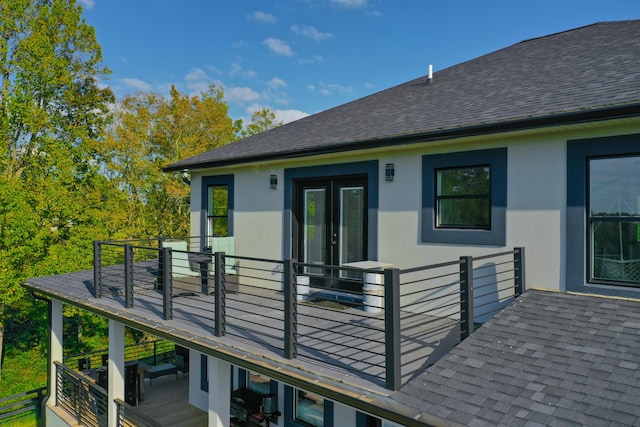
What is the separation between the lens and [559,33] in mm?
9789

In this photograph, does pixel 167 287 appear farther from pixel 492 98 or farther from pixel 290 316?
pixel 492 98

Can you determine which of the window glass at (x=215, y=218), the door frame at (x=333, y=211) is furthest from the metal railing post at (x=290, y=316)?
the window glass at (x=215, y=218)

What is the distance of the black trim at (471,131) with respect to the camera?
4941 mm

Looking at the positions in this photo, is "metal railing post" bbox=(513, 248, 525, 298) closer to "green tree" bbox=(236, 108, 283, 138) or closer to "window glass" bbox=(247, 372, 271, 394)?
"window glass" bbox=(247, 372, 271, 394)

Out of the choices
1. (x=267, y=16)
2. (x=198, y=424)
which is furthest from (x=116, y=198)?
(x=198, y=424)

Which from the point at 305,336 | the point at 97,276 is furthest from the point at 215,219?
the point at 305,336

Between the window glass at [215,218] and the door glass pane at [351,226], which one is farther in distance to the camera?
the window glass at [215,218]

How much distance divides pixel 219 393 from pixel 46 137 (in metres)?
19.2

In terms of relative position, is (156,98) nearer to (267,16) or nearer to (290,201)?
(267,16)

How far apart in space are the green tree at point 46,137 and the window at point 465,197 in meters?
16.1

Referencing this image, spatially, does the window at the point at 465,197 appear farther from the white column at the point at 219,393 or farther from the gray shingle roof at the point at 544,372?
the white column at the point at 219,393

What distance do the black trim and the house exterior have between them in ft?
0.07

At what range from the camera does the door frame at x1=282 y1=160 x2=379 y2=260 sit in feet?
25.8

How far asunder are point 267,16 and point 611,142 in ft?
84.2
